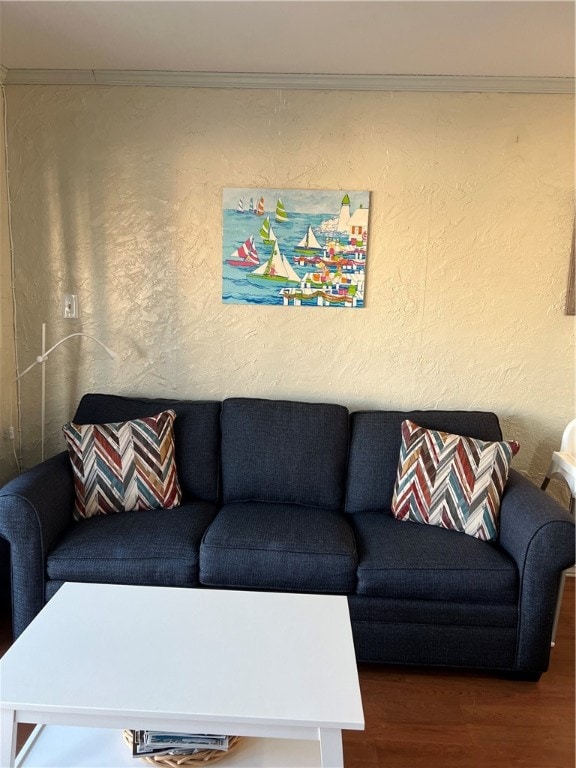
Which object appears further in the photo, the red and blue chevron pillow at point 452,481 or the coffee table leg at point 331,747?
the red and blue chevron pillow at point 452,481

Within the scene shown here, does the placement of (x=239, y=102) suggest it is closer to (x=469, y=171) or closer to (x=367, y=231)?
(x=367, y=231)

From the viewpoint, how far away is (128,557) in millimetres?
2045

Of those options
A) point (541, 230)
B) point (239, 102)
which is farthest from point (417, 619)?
point (239, 102)

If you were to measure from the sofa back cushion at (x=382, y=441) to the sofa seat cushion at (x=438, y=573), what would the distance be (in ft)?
1.33

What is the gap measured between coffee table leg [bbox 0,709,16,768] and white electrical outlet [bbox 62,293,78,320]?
1.92m

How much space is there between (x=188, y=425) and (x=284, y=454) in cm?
46

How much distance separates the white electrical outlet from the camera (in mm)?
2781

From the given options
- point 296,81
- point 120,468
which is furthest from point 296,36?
point 120,468

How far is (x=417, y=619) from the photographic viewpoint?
6.63ft

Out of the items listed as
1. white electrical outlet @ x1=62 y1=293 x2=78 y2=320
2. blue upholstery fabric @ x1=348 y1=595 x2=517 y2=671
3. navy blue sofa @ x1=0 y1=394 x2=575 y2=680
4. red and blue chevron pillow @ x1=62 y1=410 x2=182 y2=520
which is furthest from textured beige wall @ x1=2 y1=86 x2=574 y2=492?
blue upholstery fabric @ x1=348 y1=595 x2=517 y2=671

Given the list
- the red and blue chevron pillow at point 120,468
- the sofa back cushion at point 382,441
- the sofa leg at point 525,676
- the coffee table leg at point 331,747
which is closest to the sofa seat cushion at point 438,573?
the sofa leg at point 525,676

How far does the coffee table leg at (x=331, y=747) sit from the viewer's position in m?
1.26

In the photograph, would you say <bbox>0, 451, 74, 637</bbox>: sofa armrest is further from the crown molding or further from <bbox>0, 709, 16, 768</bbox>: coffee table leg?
the crown molding

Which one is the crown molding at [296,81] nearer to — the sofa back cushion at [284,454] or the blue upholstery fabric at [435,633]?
the sofa back cushion at [284,454]
